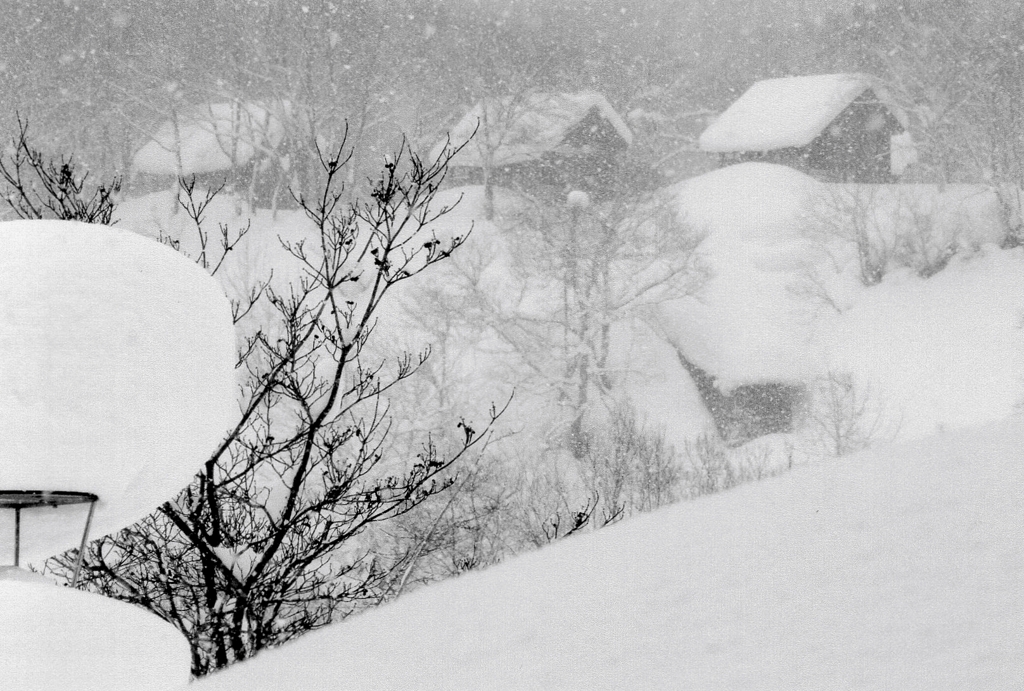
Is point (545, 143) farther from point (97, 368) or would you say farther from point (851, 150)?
point (97, 368)

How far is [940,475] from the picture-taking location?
4723mm

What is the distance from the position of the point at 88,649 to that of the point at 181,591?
5.86 m

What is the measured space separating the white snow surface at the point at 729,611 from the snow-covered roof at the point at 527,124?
27.4 metres

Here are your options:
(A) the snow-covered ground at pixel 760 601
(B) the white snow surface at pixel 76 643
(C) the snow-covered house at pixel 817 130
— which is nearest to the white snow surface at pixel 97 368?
(B) the white snow surface at pixel 76 643

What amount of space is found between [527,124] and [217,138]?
10.6 meters

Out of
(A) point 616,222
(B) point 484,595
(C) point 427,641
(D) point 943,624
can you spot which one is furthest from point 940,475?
(A) point 616,222

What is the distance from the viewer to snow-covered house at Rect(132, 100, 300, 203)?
89.7ft

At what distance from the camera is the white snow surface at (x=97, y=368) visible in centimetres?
108

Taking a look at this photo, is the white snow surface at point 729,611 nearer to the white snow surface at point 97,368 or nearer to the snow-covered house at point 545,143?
the white snow surface at point 97,368

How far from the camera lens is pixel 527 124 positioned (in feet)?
110

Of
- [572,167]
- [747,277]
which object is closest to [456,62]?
[572,167]

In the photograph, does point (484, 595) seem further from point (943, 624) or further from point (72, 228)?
point (72, 228)

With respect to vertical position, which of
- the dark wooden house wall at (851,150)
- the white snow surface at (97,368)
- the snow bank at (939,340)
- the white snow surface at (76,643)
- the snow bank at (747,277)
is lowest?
the white snow surface at (76,643)

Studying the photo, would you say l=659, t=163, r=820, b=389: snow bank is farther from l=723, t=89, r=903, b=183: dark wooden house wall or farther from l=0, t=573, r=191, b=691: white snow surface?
l=0, t=573, r=191, b=691: white snow surface
